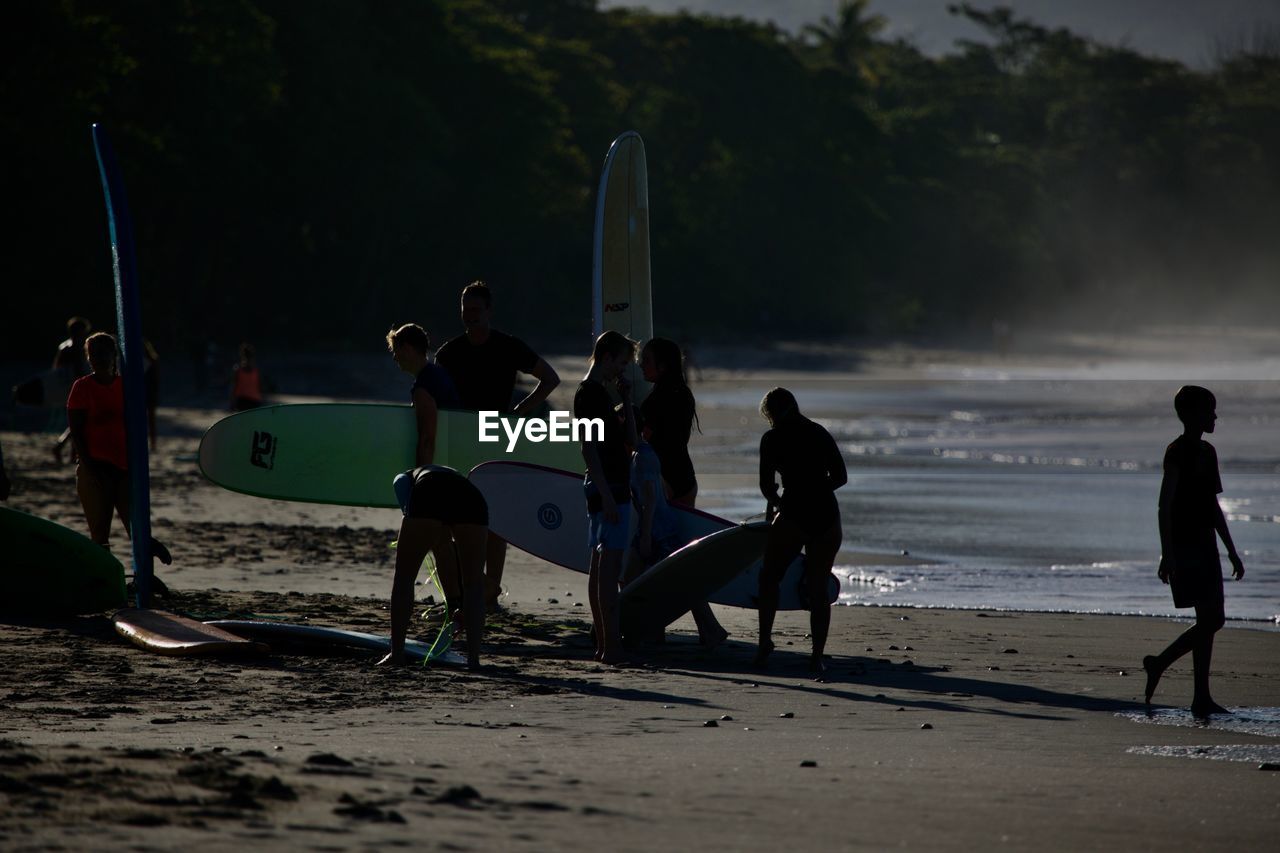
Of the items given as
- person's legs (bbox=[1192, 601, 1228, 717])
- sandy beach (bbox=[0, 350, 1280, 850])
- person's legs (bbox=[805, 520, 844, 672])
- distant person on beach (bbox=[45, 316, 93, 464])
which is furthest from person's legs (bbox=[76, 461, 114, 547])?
person's legs (bbox=[1192, 601, 1228, 717])

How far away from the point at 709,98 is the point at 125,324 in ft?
205

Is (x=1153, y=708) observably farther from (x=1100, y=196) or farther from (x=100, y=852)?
(x=1100, y=196)

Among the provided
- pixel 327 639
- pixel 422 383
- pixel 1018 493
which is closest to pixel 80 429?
pixel 327 639

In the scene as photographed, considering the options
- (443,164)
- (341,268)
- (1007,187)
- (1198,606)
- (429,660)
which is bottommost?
(429,660)

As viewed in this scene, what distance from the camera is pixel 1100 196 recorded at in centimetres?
10331

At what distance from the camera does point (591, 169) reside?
201ft

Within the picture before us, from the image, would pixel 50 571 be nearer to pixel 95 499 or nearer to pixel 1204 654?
pixel 95 499

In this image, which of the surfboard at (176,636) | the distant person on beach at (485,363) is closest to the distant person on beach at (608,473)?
the distant person on beach at (485,363)

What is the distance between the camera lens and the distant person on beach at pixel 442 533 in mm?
6625

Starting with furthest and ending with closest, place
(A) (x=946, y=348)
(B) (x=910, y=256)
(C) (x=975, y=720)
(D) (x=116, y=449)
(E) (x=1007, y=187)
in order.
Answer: (E) (x=1007, y=187)
(B) (x=910, y=256)
(A) (x=946, y=348)
(D) (x=116, y=449)
(C) (x=975, y=720)

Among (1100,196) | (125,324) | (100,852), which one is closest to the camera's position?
(100,852)

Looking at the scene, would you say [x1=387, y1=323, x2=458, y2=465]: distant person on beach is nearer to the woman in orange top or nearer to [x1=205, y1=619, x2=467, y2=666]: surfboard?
[x1=205, y1=619, x2=467, y2=666]: surfboard

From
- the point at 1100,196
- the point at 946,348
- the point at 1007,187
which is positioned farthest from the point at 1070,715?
the point at 1100,196

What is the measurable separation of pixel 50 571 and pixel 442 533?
233 centimetres
